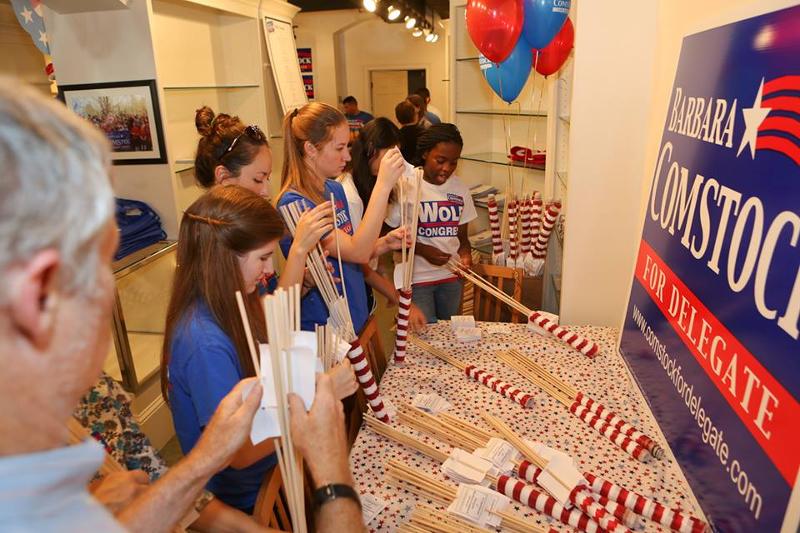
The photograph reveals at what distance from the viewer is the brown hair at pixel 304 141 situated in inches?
75.9

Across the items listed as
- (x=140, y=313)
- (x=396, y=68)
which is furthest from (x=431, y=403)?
(x=396, y=68)

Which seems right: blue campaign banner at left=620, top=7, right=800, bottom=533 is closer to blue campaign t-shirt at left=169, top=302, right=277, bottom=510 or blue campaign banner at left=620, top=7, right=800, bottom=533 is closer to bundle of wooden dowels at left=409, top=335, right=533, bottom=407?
bundle of wooden dowels at left=409, top=335, right=533, bottom=407

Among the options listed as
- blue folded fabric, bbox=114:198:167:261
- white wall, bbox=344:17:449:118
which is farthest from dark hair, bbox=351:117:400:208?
white wall, bbox=344:17:449:118

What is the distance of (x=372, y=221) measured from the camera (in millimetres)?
1842

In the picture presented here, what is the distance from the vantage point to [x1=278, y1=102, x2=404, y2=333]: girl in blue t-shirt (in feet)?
6.01

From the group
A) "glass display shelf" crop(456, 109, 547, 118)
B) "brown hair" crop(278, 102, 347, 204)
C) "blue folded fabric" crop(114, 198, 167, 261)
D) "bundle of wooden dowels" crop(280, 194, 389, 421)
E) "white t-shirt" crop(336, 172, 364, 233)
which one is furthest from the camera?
"glass display shelf" crop(456, 109, 547, 118)

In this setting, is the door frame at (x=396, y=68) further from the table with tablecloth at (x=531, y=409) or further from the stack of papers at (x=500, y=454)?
the stack of papers at (x=500, y=454)

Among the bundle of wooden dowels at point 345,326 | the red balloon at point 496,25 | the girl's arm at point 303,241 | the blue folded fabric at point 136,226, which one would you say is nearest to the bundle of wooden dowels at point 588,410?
the bundle of wooden dowels at point 345,326

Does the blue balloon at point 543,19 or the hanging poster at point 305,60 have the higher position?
the hanging poster at point 305,60

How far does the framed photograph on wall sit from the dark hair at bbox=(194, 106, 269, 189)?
2.54 feet

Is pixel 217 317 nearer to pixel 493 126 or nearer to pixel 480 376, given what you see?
pixel 480 376

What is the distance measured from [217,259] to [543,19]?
6.20 ft

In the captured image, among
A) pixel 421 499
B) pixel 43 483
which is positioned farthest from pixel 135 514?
pixel 421 499

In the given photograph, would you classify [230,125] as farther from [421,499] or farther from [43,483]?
[43,483]
